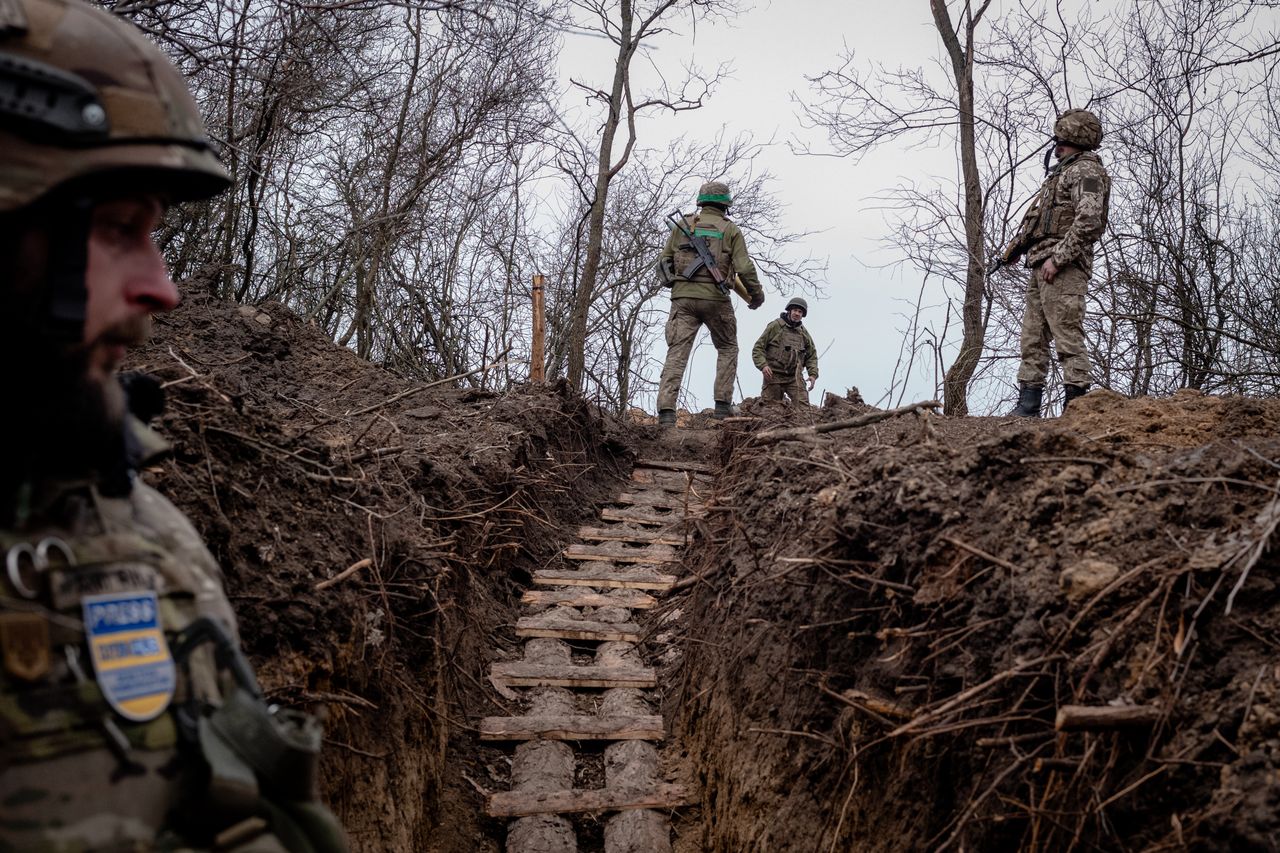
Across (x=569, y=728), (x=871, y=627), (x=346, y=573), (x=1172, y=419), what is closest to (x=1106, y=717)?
(x=871, y=627)

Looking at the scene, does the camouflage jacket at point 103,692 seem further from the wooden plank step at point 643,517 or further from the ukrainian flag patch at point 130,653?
the wooden plank step at point 643,517

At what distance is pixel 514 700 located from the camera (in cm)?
571

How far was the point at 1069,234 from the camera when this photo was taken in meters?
7.31

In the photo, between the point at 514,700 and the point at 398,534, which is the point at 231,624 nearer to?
the point at 398,534

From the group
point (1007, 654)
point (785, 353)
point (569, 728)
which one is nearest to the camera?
point (1007, 654)

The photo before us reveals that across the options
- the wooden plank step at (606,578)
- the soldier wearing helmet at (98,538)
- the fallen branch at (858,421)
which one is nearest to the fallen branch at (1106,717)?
the soldier wearing helmet at (98,538)

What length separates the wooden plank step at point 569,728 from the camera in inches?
210

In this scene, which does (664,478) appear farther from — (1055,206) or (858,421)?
(858,421)

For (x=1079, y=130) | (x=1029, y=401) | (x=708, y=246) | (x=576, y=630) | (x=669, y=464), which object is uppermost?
(x=1079, y=130)

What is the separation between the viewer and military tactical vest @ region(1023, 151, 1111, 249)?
24.5ft

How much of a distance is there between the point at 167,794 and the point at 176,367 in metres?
3.01

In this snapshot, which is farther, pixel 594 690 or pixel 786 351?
pixel 786 351

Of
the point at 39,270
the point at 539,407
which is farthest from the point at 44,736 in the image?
the point at 539,407

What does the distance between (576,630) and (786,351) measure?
21.8 feet
